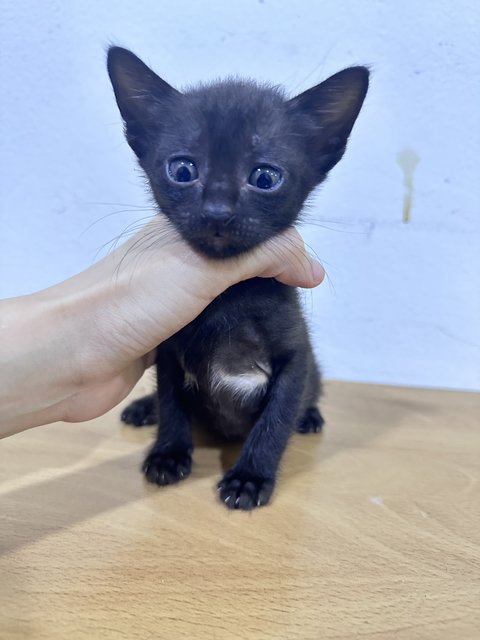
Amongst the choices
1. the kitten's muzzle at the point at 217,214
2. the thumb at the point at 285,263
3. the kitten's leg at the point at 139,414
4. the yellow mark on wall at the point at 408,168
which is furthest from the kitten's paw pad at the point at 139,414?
the yellow mark on wall at the point at 408,168

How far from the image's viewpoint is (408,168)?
1425 millimetres

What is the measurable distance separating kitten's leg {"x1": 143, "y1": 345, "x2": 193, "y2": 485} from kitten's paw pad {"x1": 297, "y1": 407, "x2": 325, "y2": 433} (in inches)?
10.3

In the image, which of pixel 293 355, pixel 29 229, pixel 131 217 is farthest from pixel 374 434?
pixel 29 229

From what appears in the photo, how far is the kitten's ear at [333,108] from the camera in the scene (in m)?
0.91

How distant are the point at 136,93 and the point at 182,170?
0.19 meters

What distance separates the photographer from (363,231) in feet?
4.87

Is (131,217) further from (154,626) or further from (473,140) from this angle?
(154,626)

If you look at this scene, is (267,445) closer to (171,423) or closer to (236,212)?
(171,423)

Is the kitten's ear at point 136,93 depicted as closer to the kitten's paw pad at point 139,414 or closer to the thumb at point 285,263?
the thumb at point 285,263

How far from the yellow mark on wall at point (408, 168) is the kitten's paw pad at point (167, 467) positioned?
0.85 metres

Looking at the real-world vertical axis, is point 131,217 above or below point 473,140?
below

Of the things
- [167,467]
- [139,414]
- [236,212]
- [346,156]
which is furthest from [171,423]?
[346,156]

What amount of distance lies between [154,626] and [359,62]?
1259 mm

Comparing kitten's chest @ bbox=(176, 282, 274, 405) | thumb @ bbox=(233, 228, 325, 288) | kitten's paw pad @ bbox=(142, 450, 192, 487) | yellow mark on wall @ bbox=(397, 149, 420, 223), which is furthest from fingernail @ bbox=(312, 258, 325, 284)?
yellow mark on wall @ bbox=(397, 149, 420, 223)
